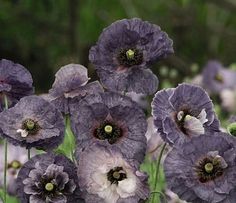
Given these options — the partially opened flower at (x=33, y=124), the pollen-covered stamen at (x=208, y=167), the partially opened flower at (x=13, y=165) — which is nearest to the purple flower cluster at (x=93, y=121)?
the partially opened flower at (x=33, y=124)

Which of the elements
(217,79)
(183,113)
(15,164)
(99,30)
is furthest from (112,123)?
(99,30)

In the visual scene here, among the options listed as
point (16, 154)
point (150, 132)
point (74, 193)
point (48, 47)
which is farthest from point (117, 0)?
point (74, 193)

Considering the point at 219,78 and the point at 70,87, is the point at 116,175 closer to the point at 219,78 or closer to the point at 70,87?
the point at 70,87

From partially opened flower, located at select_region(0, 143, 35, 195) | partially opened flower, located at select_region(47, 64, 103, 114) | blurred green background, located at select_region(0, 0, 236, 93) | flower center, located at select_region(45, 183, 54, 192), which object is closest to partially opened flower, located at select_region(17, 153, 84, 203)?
flower center, located at select_region(45, 183, 54, 192)

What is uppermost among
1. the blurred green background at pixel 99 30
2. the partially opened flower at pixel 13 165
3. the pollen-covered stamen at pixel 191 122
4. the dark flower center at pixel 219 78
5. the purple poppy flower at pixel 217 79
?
the pollen-covered stamen at pixel 191 122

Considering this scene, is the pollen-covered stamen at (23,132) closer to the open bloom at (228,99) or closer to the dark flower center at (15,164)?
the dark flower center at (15,164)

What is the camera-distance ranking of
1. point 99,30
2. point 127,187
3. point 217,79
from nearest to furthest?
point 127,187 → point 217,79 → point 99,30
